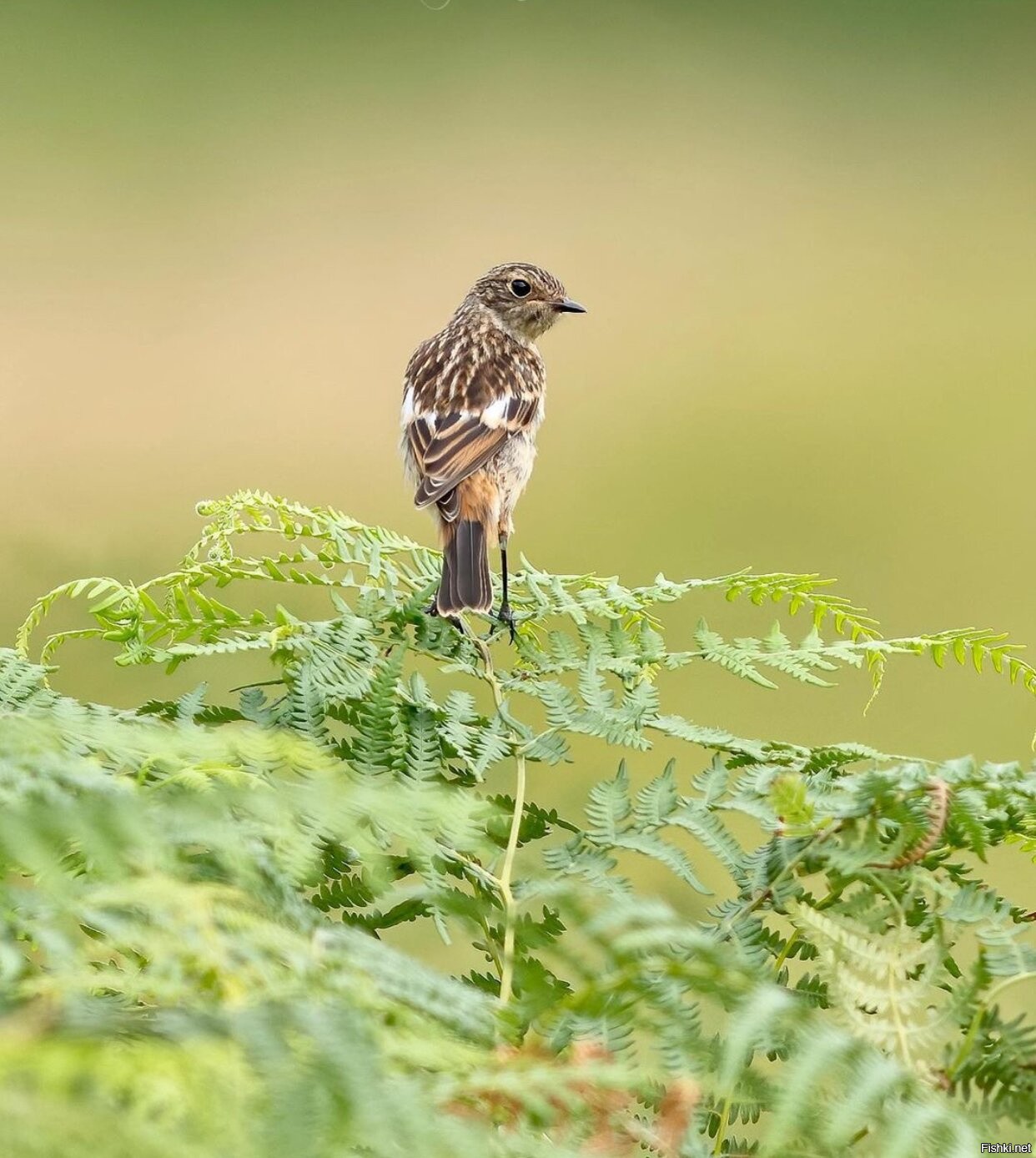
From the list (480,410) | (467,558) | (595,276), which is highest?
(595,276)

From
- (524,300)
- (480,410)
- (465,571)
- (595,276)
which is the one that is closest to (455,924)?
(465,571)

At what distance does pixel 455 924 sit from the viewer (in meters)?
1.40

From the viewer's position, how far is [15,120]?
33.0 ft

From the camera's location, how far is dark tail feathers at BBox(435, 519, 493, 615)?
2389mm

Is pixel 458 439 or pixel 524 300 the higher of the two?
pixel 524 300

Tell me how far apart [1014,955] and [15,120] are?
A: 10186mm

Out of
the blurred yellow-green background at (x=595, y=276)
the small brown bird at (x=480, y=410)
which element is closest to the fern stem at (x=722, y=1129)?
the small brown bird at (x=480, y=410)

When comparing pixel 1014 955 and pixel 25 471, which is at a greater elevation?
pixel 1014 955

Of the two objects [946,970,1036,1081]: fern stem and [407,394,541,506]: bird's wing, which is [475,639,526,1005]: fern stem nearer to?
[946,970,1036,1081]: fern stem

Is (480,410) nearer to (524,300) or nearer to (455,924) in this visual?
(524,300)

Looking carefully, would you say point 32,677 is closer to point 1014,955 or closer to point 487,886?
point 487,886

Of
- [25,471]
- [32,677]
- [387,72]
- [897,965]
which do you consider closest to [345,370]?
[25,471]

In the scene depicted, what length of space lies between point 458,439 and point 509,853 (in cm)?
320

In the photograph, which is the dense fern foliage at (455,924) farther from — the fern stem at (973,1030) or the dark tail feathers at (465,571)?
the dark tail feathers at (465,571)
